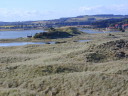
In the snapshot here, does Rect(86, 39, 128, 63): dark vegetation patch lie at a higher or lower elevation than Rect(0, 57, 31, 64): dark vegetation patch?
higher

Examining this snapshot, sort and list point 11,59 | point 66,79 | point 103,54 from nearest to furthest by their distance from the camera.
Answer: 1. point 66,79
2. point 103,54
3. point 11,59

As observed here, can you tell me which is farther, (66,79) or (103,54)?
(103,54)

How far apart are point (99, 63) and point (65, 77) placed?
842 centimetres

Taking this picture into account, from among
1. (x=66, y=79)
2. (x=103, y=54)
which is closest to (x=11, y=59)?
(x=103, y=54)

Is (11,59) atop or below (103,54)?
below

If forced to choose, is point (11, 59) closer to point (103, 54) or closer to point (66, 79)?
point (103, 54)

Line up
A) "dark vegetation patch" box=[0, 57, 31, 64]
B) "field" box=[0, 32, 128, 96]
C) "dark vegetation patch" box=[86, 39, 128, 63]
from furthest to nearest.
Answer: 1. "dark vegetation patch" box=[0, 57, 31, 64]
2. "dark vegetation patch" box=[86, 39, 128, 63]
3. "field" box=[0, 32, 128, 96]

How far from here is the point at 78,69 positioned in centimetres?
2934

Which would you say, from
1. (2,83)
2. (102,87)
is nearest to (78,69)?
(102,87)

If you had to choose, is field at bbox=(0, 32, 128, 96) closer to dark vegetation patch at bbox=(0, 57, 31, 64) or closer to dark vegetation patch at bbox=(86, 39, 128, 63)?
dark vegetation patch at bbox=(86, 39, 128, 63)

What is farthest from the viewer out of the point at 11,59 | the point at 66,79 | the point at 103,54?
the point at 11,59

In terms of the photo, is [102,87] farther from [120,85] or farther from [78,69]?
[78,69]

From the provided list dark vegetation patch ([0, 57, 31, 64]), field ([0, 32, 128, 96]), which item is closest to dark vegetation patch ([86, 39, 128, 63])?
field ([0, 32, 128, 96])

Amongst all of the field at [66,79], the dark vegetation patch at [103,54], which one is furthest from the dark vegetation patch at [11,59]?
the dark vegetation patch at [103,54]
